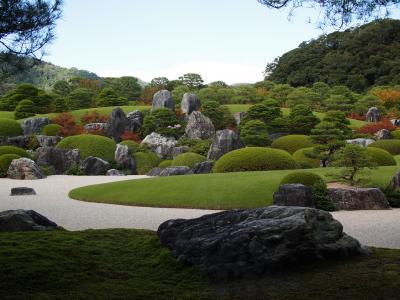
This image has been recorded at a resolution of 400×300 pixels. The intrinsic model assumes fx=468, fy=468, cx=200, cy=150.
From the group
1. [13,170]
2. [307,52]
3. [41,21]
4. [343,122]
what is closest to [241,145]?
[343,122]

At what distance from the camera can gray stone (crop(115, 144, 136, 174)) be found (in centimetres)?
2394

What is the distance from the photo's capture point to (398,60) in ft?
157

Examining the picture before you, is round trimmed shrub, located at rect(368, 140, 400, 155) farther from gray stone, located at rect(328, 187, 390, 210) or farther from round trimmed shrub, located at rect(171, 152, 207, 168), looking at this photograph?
gray stone, located at rect(328, 187, 390, 210)

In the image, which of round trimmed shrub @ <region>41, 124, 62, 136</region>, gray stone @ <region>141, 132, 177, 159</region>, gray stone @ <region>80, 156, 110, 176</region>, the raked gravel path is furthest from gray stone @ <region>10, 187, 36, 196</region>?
round trimmed shrub @ <region>41, 124, 62, 136</region>

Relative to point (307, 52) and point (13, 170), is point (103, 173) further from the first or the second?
point (307, 52)

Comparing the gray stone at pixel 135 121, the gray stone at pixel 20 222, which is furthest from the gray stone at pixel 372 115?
the gray stone at pixel 20 222

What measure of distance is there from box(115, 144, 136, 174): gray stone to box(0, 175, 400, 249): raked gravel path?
10.4 meters

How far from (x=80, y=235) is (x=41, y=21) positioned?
311 cm

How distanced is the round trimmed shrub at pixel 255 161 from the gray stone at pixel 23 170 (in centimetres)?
783

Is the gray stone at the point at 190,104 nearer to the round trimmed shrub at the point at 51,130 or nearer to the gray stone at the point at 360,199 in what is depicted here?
the round trimmed shrub at the point at 51,130

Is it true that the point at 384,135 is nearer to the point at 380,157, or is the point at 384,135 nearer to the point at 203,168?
the point at 380,157

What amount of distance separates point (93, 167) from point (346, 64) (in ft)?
123

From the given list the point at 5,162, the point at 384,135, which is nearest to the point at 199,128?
the point at 384,135

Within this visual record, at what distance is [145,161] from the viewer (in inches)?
975
